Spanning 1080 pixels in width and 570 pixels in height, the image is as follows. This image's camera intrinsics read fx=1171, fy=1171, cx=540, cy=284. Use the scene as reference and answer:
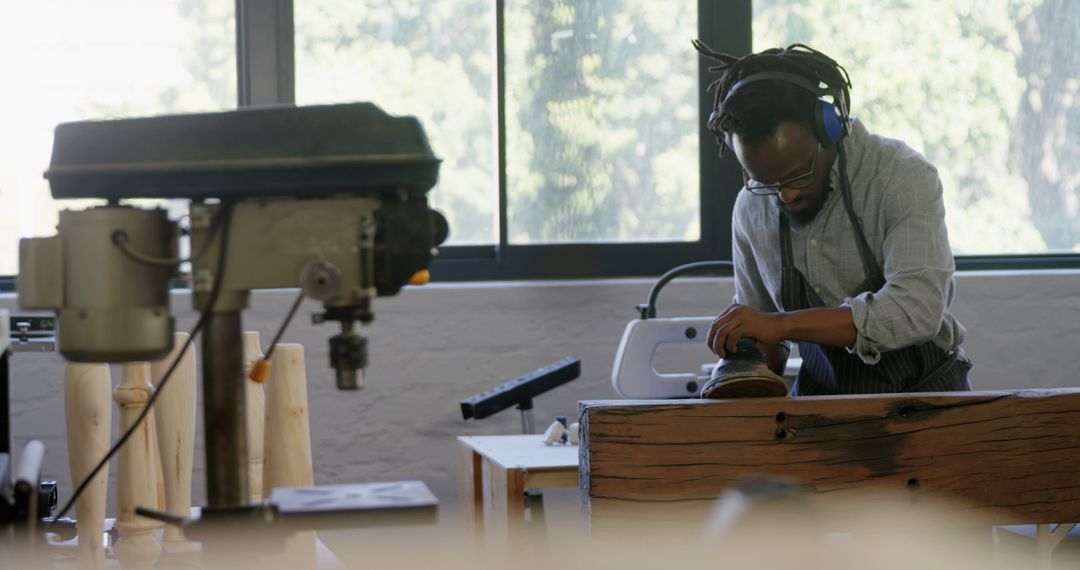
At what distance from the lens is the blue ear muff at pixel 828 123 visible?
1.98 meters

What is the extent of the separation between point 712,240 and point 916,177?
141 centimetres

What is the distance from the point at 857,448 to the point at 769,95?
638 millimetres

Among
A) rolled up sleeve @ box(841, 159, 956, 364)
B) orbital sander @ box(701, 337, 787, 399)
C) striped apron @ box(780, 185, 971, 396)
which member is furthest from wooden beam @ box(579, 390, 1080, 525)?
striped apron @ box(780, 185, 971, 396)

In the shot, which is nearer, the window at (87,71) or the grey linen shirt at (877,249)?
the grey linen shirt at (877,249)

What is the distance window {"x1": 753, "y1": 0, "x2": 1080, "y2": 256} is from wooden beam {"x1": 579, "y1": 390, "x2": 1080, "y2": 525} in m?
1.90

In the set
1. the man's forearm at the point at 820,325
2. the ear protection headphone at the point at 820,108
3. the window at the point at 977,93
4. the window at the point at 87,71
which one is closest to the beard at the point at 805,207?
the ear protection headphone at the point at 820,108

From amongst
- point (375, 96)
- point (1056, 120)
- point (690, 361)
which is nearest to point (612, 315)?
point (690, 361)

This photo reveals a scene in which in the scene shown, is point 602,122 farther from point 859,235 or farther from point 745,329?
point 745,329

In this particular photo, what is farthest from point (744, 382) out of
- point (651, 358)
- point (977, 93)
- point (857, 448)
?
point (977, 93)

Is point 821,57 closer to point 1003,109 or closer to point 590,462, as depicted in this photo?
point 590,462

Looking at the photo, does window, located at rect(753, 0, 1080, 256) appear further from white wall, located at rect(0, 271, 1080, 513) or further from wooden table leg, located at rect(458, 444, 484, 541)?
wooden table leg, located at rect(458, 444, 484, 541)

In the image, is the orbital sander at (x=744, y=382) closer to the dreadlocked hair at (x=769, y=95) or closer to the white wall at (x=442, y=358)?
the dreadlocked hair at (x=769, y=95)

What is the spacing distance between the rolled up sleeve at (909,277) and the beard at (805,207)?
0.12m

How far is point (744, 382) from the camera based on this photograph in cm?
171
